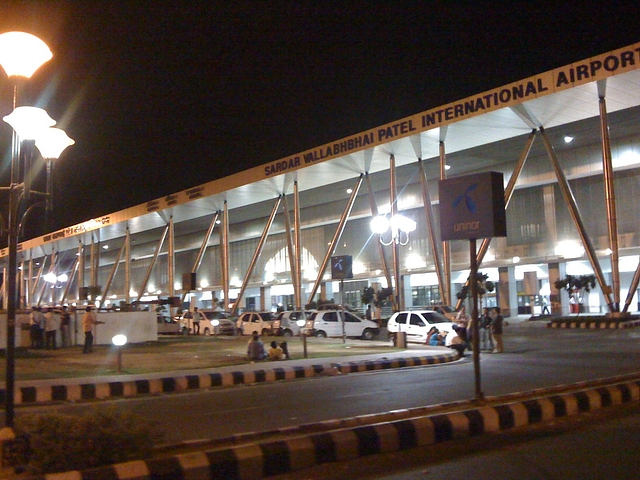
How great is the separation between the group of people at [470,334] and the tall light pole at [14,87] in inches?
567

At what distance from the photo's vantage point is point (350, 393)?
1201 cm

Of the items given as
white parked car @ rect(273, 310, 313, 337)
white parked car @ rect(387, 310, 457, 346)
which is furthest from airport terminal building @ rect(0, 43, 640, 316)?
white parked car @ rect(273, 310, 313, 337)

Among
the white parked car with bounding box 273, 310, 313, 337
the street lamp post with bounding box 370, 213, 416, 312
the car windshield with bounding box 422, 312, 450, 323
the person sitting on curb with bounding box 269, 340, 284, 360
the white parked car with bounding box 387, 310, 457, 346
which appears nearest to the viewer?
the person sitting on curb with bounding box 269, 340, 284, 360

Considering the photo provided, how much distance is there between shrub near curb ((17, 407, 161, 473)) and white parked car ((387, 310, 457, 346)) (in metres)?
19.3

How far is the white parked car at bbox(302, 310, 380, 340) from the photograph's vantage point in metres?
30.6

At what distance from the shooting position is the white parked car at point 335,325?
100 feet

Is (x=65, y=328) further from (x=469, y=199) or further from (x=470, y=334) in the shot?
(x=469, y=199)

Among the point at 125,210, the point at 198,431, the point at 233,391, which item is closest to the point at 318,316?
the point at 233,391

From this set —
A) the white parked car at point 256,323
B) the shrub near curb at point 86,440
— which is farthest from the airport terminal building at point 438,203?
the shrub near curb at point 86,440

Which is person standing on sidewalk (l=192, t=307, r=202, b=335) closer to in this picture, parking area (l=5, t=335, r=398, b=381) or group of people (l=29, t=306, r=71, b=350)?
parking area (l=5, t=335, r=398, b=381)

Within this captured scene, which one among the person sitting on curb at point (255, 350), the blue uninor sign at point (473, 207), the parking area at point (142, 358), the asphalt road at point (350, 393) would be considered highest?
the blue uninor sign at point (473, 207)

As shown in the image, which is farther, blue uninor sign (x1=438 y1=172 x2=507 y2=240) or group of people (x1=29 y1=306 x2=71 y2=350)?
group of people (x1=29 y1=306 x2=71 y2=350)

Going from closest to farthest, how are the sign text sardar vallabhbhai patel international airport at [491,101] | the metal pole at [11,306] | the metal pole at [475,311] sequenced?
the metal pole at [11,306]
the metal pole at [475,311]
the sign text sardar vallabhbhai patel international airport at [491,101]

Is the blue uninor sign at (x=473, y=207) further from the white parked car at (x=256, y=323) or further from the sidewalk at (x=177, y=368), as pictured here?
the white parked car at (x=256, y=323)
